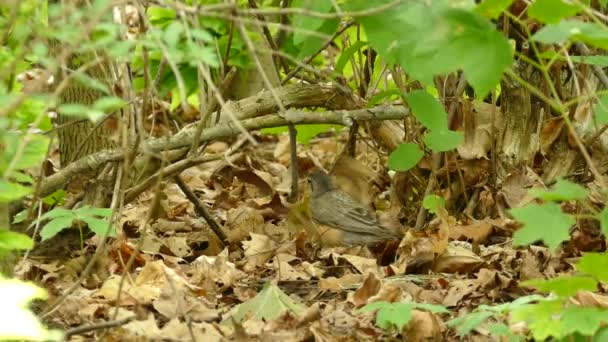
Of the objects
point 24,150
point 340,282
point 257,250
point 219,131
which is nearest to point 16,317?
point 24,150

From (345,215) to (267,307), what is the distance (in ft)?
6.75

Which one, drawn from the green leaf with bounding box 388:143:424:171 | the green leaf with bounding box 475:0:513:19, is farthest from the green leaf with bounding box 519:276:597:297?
the green leaf with bounding box 388:143:424:171

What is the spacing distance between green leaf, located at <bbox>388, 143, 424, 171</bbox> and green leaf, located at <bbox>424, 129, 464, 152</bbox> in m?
0.24

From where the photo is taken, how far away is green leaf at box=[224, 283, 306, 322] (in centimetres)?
422

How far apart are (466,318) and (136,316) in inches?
50.1

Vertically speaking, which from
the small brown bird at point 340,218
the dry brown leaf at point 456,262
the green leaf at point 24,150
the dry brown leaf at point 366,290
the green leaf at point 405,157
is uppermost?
the green leaf at point 24,150

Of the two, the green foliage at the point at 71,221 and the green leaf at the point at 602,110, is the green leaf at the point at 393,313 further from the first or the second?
the green leaf at the point at 602,110

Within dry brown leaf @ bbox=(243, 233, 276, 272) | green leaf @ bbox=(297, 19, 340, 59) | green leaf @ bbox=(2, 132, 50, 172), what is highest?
green leaf @ bbox=(2, 132, 50, 172)

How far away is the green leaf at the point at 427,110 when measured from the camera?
4867 millimetres

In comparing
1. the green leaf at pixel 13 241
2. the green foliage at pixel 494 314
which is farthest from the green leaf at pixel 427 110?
the green leaf at pixel 13 241

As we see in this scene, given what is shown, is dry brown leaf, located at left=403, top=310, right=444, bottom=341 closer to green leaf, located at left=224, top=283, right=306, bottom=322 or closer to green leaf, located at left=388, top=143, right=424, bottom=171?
green leaf, located at left=224, top=283, right=306, bottom=322

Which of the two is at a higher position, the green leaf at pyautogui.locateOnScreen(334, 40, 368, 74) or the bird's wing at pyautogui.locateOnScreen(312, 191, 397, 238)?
the green leaf at pyautogui.locateOnScreen(334, 40, 368, 74)

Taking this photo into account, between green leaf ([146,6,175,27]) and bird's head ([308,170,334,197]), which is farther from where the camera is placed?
green leaf ([146,6,175,27])

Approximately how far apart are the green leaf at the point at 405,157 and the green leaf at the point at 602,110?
0.88m
